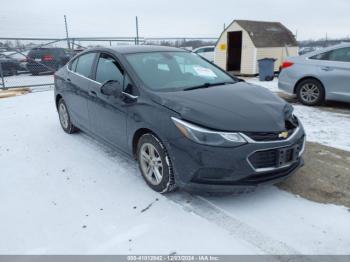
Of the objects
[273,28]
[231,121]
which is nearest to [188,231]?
[231,121]

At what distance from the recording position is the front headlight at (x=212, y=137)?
9.36 ft

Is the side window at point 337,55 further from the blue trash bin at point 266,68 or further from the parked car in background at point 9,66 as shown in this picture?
the parked car in background at point 9,66

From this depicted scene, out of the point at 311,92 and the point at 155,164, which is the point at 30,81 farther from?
the point at 155,164

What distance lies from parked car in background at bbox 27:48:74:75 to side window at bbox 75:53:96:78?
8.34m

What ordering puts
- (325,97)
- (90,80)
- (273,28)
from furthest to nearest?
1. (273,28)
2. (325,97)
3. (90,80)

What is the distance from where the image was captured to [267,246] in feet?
8.52

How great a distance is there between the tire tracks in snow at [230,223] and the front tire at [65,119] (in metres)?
2.74

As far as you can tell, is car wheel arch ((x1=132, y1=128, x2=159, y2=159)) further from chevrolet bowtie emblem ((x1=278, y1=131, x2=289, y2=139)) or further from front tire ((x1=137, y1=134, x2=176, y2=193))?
chevrolet bowtie emblem ((x1=278, y1=131, x2=289, y2=139))

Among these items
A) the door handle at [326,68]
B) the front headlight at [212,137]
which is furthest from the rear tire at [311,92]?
the front headlight at [212,137]

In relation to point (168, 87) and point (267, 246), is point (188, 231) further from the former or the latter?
point (168, 87)

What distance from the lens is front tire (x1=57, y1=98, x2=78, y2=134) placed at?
5.39 m

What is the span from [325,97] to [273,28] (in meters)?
8.72

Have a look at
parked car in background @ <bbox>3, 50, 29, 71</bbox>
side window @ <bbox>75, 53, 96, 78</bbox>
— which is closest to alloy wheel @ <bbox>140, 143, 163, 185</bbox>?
side window @ <bbox>75, 53, 96, 78</bbox>

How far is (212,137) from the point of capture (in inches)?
113
